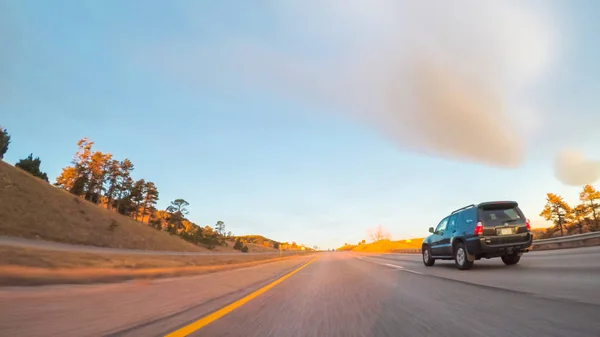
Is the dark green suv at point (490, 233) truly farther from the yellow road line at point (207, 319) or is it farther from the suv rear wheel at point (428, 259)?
the yellow road line at point (207, 319)

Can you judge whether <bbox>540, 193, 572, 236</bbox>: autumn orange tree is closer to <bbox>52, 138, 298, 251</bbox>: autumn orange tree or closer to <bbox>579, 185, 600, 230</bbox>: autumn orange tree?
<bbox>579, 185, 600, 230</bbox>: autumn orange tree

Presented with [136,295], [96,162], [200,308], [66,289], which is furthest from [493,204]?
[96,162]

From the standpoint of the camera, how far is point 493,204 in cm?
1234

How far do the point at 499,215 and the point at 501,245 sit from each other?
1.16 m

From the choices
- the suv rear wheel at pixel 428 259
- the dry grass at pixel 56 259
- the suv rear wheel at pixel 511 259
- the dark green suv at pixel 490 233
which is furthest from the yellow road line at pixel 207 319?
the suv rear wheel at pixel 428 259

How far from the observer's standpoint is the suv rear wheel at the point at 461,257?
12.2 metres

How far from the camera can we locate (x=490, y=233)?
38.6ft

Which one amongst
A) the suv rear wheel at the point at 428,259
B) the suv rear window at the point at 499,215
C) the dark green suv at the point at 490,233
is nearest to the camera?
the dark green suv at the point at 490,233

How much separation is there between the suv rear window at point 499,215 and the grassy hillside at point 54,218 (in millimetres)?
60432

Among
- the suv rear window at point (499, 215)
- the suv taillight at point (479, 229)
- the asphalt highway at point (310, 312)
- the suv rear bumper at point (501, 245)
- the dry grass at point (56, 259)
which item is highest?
the suv rear window at point (499, 215)

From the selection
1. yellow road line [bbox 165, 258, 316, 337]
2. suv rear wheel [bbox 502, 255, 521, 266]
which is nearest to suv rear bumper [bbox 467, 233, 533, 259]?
suv rear wheel [bbox 502, 255, 521, 266]

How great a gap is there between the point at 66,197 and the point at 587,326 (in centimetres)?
8648

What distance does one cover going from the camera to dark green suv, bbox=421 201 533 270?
38.3 ft

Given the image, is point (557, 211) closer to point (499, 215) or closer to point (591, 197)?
point (591, 197)
